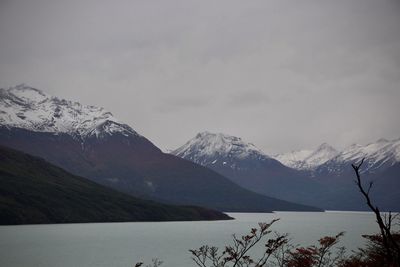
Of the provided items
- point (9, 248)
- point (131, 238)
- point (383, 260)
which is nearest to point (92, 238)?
point (131, 238)

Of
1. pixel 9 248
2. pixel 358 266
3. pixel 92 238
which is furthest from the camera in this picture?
pixel 92 238

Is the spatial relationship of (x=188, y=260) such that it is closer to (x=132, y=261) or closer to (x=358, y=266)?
(x=132, y=261)

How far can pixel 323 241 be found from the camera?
3766 centimetres

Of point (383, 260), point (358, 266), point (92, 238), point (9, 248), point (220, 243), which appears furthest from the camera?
point (92, 238)

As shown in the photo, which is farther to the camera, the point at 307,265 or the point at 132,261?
the point at 132,261

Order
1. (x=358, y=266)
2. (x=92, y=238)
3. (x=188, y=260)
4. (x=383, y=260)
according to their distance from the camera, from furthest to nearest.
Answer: (x=92, y=238) < (x=188, y=260) < (x=383, y=260) < (x=358, y=266)

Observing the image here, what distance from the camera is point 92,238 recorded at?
18188cm

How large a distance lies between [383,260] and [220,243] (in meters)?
119

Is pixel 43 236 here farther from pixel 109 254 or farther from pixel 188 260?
pixel 188 260

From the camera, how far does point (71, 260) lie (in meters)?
119

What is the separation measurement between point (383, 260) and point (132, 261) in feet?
268

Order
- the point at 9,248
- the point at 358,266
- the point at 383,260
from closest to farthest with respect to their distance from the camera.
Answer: the point at 358,266, the point at 383,260, the point at 9,248

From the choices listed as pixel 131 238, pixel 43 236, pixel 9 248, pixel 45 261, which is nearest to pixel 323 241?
pixel 45 261

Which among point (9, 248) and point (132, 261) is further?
point (9, 248)
